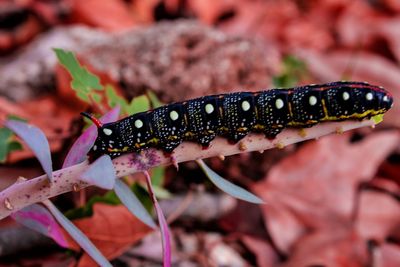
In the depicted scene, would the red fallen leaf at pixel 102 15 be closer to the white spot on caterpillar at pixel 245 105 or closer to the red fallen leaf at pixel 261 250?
the red fallen leaf at pixel 261 250

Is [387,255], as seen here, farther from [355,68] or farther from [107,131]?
[355,68]

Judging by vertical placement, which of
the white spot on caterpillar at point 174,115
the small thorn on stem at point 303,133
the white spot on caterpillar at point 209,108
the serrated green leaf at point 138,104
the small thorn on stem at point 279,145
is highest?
the serrated green leaf at point 138,104

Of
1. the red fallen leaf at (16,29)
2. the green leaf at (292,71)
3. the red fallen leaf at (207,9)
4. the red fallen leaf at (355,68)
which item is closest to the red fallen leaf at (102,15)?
the red fallen leaf at (16,29)

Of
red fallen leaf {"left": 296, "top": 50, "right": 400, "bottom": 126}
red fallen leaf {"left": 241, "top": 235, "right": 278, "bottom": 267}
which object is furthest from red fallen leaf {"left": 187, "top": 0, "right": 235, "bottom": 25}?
red fallen leaf {"left": 241, "top": 235, "right": 278, "bottom": 267}

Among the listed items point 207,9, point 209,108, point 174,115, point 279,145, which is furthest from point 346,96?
point 207,9

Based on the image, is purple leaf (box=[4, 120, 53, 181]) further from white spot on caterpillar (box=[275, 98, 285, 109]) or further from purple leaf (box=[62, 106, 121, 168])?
white spot on caterpillar (box=[275, 98, 285, 109])

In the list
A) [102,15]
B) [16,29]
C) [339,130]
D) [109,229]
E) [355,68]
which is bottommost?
[109,229]
